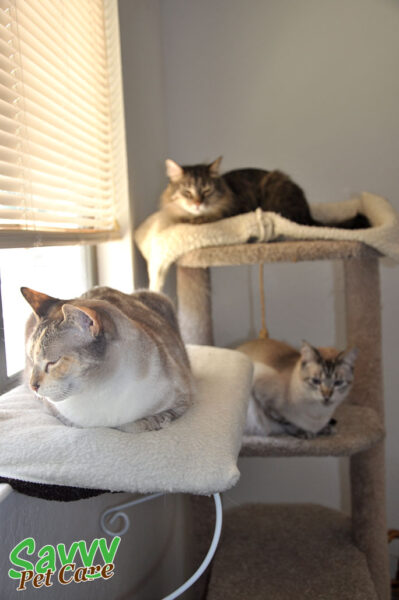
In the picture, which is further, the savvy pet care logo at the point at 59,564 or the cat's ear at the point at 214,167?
the cat's ear at the point at 214,167

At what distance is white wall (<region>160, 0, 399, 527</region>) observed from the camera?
2062 mm

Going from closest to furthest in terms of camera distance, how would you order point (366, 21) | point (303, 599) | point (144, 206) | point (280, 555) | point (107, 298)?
point (107, 298) → point (303, 599) → point (280, 555) → point (144, 206) → point (366, 21)

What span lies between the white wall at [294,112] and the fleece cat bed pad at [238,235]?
651 mm

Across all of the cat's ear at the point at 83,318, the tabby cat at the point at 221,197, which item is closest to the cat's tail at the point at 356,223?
the tabby cat at the point at 221,197

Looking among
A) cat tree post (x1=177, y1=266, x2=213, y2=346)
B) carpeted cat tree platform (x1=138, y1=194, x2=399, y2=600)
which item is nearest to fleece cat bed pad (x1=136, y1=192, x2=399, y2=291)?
carpeted cat tree platform (x1=138, y1=194, x2=399, y2=600)

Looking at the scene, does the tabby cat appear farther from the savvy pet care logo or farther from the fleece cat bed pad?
the savvy pet care logo

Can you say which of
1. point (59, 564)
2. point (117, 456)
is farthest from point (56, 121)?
point (59, 564)

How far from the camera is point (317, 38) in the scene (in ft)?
6.79

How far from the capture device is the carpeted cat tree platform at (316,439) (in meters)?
1.40

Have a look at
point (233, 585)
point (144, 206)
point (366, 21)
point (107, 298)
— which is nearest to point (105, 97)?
point (144, 206)

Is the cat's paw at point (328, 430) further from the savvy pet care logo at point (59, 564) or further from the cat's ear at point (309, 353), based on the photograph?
the savvy pet care logo at point (59, 564)

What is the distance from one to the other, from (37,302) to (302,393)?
1.04 meters

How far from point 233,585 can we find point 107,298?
1027 millimetres

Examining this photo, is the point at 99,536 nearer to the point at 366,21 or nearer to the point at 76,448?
the point at 76,448
